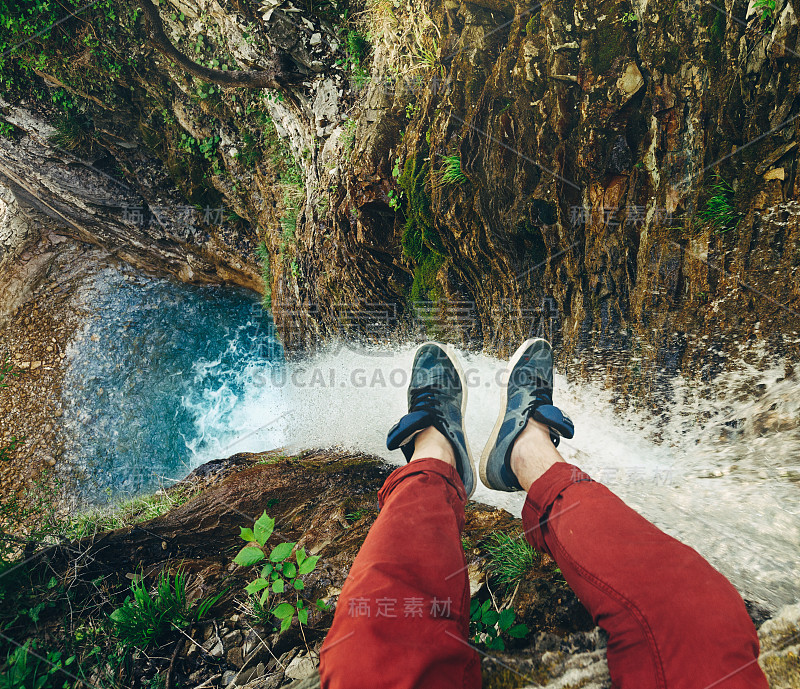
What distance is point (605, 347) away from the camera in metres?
2.67

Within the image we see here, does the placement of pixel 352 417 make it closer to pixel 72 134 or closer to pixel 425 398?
pixel 425 398

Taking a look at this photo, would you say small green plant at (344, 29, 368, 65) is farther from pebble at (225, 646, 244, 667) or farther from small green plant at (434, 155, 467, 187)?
pebble at (225, 646, 244, 667)

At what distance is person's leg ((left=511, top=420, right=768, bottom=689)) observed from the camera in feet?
3.12

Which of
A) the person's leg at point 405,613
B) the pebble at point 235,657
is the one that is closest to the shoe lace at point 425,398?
the person's leg at point 405,613

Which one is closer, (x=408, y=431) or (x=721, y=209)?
(x=721, y=209)

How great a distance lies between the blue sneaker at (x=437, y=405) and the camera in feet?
7.77

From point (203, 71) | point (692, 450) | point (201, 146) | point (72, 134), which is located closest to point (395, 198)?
point (203, 71)

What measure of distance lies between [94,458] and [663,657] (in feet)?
23.1

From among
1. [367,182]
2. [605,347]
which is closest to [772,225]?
[605,347]

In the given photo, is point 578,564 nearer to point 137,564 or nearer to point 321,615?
point 321,615

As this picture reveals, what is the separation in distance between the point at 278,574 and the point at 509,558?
1.17m

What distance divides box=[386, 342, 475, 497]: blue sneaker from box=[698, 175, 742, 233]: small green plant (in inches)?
72.6

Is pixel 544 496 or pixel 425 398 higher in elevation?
pixel 544 496

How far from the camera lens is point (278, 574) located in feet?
6.12
